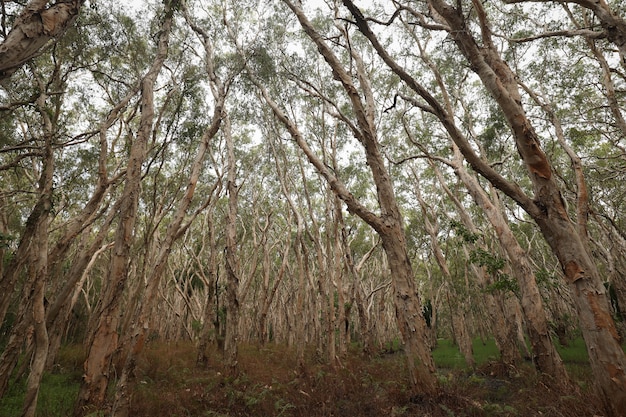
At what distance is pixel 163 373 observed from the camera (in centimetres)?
958

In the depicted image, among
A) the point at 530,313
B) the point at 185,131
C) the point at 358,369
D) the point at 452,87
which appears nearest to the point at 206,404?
the point at 358,369

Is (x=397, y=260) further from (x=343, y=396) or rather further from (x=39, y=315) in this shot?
(x=39, y=315)

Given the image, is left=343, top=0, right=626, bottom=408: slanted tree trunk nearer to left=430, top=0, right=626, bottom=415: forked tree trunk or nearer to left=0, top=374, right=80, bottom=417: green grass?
left=430, top=0, right=626, bottom=415: forked tree trunk

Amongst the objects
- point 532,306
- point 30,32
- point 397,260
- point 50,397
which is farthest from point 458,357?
point 30,32

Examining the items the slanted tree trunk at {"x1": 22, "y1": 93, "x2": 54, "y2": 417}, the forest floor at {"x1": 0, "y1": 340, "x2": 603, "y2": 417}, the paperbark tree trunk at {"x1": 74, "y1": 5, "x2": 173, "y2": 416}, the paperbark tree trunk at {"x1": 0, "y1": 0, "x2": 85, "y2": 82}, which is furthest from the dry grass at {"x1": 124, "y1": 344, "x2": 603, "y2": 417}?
the paperbark tree trunk at {"x1": 0, "y1": 0, "x2": 85, "y2": 82}

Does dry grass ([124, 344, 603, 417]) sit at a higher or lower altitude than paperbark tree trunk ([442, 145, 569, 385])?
lower

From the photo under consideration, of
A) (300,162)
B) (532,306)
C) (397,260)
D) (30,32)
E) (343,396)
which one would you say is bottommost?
(343,396)

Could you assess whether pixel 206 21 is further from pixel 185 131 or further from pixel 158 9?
pixel 185 131

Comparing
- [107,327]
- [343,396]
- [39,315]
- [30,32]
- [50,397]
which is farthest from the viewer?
[50,397]

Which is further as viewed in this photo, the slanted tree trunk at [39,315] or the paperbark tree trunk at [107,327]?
the paperbark tree trunk at [107,327]

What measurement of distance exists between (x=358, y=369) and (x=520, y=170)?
46.6 feet

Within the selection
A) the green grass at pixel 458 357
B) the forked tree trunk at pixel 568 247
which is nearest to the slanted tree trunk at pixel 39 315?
the forked tree trunk at pixel 568 247

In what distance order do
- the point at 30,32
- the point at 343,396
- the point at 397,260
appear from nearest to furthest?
the point at 30,32 → the point at 397,260 → the point at 343,396

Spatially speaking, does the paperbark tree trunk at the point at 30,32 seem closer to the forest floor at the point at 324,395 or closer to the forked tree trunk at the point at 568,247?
the forked tree trunk at the point at 568,247
